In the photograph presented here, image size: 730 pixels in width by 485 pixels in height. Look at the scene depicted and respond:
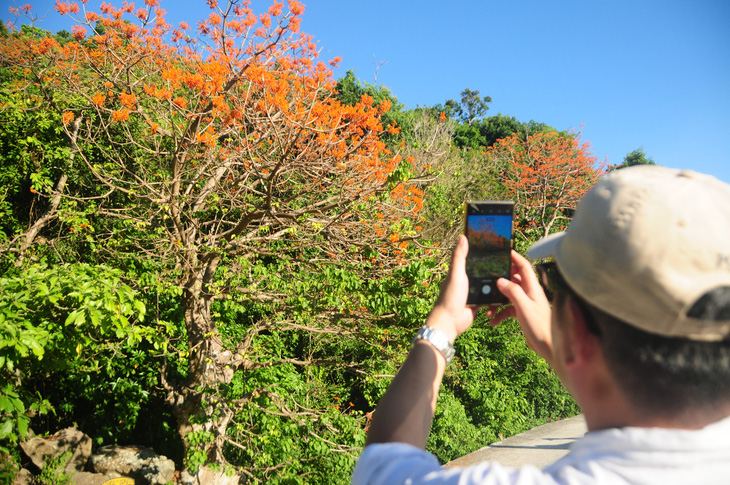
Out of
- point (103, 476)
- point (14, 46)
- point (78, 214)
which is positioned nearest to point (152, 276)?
point (78, 214)

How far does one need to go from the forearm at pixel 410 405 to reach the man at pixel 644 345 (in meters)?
0.01

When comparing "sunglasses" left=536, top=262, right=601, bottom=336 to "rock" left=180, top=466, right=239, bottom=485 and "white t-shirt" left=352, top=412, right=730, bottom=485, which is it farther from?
"rock" left=180, top=466, right=239, bottom=485

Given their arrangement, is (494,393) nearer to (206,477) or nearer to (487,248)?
(206,477)

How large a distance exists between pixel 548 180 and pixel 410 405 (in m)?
15.4

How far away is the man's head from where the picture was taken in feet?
1.93

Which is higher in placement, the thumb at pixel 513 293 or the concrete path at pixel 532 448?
the thumb at pixel 513 293

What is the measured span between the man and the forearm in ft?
0.04

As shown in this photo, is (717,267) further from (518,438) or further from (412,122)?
(412,122)

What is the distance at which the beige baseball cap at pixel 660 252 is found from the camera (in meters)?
0.59

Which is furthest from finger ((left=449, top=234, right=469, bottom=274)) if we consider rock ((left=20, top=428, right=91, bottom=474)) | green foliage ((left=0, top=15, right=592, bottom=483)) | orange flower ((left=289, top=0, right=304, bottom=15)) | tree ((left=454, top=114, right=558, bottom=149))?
tree ((left=454, top=114, right=558, bottom=149))

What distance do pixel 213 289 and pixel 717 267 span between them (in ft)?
15.4

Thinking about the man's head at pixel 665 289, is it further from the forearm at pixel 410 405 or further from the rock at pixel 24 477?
the rock at pixel 24 477

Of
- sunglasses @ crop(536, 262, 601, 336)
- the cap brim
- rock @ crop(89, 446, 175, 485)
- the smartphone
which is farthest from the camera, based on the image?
rock @ crop(89, 446, 175, 485)

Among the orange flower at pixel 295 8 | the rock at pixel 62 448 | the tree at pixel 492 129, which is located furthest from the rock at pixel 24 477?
the tree at pixel 492 129
